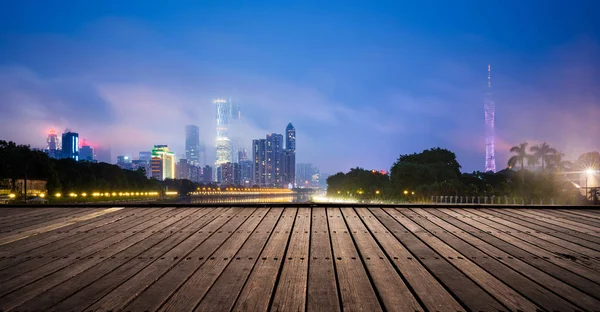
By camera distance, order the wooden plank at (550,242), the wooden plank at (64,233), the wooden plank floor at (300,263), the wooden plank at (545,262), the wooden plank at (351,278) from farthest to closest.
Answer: the wooden plank at (64,233) → the wooden plank at (550,242) → the wooden plank at (545,262) → the wooden plank floor at (300,263) → the wooden plank at (351,278)

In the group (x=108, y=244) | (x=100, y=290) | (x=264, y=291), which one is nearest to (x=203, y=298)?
(x=264, y=291)

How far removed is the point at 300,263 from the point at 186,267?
120 centimetres

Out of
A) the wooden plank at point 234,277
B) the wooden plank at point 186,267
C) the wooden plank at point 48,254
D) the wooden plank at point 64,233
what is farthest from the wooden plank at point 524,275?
the wooden plank at point 64,233

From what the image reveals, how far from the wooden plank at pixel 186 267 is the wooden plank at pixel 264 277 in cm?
62

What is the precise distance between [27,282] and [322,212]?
5.92 metres

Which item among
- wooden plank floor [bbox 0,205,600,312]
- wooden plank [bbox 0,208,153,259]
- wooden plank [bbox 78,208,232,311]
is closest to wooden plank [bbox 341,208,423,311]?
wooden plank floor [bbox 0,205,600,312]

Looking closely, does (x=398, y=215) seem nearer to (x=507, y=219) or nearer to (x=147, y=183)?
(x=507, y=219)

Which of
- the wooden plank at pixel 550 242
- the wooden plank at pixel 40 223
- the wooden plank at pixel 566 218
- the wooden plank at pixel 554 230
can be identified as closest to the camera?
the wooden plank at pixel 550 242

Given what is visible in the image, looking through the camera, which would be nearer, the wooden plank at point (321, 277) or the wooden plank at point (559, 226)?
the wooden plank at point (321, 277)

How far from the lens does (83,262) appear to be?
4898mm

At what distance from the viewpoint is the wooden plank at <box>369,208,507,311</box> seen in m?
3.42

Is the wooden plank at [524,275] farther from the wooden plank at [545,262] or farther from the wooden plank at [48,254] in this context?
the wooden plank at [48,254]

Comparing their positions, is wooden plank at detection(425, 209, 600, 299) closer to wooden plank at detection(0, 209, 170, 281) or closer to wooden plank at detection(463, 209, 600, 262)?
wooden plank at detection(463, 209, 600, 262)

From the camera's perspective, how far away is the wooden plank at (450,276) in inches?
135
